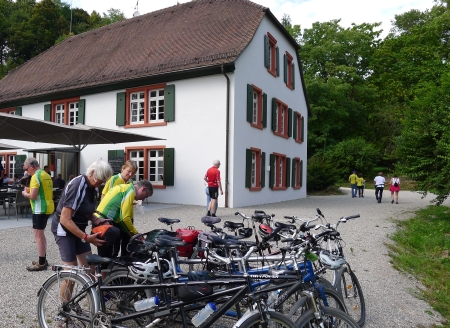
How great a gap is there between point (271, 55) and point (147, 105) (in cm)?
627

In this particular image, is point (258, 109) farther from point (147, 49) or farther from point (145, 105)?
point (147, 49)

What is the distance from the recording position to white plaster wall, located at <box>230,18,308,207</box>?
16.6m

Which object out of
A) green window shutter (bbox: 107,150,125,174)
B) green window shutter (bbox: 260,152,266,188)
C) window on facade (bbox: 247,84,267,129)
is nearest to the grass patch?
green window shutter (bbox: 260,152,266,188)

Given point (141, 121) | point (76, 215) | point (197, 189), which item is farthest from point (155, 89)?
point (76, 215)

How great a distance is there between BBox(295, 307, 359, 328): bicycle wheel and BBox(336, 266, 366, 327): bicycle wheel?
41.2 inches

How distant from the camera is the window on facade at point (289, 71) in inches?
887

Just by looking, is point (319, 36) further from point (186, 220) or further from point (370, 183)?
point (186, 220)

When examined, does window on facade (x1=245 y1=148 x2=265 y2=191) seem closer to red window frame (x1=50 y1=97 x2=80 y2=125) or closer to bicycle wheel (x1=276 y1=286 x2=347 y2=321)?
red window frame (x1=50 y1=97 x2=80 y2=125)

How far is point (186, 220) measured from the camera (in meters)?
12.1

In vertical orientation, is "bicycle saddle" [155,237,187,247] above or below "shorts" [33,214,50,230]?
above

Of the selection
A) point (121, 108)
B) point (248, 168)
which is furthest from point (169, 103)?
point (248, 168)

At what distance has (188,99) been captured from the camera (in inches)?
672

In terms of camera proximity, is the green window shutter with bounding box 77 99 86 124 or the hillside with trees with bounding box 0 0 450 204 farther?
the hillside with trees with bounding box 0 0 450 204

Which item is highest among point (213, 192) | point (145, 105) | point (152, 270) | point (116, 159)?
point (145, 105)
